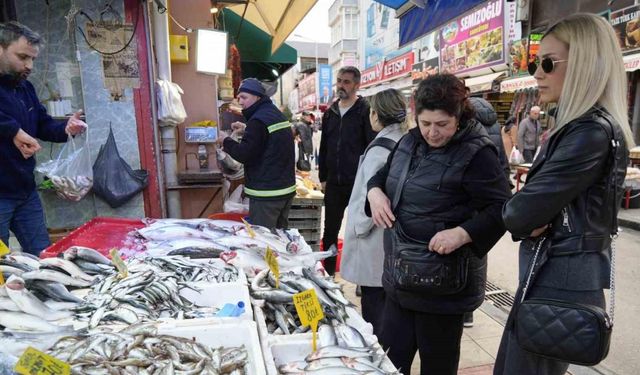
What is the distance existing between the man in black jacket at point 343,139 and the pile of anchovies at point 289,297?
7.16 ft

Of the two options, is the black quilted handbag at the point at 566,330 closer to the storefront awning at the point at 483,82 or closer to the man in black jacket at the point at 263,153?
the man in black jacket at the point at 263,153

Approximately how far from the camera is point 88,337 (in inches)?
65.6

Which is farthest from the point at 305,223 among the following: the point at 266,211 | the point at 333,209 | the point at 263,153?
the point at 263,153

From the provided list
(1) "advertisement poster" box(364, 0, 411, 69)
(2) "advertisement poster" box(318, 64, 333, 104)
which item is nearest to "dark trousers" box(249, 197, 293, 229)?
(1) "advertisement poster" box(364, 0, 411, 69)

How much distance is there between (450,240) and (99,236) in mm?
2715

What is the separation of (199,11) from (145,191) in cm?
259

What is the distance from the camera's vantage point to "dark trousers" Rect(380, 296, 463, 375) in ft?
7.02

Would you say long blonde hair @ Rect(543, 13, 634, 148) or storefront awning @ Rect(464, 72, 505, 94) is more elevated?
storefront awning @ Rect(464, 72, 505, 94)

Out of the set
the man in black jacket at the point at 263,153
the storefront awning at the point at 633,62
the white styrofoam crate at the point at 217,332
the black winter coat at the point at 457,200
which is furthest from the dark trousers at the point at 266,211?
the storefront awning at the point at 633,62

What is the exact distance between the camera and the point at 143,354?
1593 millimetres

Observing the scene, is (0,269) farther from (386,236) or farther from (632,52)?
(632,52)

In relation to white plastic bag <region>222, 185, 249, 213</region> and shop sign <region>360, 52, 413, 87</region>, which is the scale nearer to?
white plastic bag <region>222, 185, 249, 213</region>

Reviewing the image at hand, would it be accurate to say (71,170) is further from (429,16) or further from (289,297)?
(429,16)

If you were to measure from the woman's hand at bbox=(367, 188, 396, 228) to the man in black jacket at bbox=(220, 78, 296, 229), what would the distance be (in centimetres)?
196
